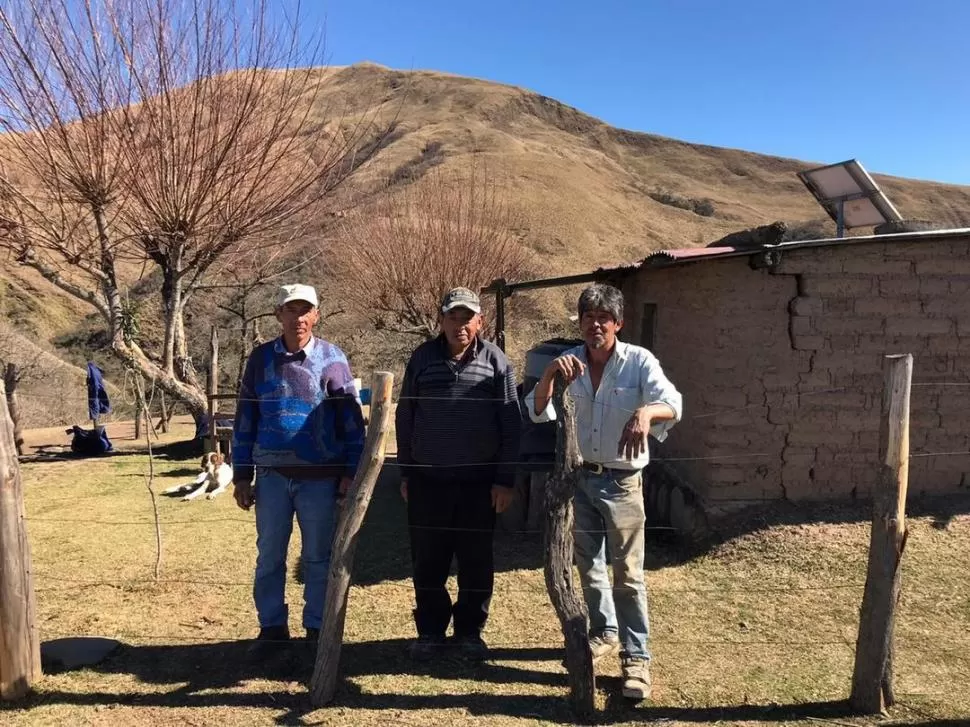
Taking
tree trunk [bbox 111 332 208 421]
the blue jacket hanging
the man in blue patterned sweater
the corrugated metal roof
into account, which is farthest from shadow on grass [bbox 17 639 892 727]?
the blue jacket hanging

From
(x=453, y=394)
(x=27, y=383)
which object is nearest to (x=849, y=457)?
(x=453, y=394)

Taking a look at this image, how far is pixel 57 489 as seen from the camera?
7875mm

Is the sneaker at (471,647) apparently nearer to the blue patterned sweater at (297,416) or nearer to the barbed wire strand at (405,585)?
the barbed wire strand at (405,585)

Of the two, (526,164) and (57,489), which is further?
(526,164)

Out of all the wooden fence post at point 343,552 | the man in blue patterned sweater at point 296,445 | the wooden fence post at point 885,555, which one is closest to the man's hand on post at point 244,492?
the man in blue patterned sweater at point 296,445

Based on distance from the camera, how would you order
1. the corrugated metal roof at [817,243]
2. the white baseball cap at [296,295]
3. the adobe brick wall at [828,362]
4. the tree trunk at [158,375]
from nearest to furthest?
1. the white baseball cap at [296,295]
2. the corrugated metal roof at [817,243]
3. the adobe brick wall at [828,362]
4. the tree trunk at [158,375]

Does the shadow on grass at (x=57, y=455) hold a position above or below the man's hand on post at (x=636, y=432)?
below

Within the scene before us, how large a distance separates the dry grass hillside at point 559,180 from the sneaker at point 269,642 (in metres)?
8.71

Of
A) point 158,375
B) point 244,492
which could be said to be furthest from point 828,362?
point 158,375

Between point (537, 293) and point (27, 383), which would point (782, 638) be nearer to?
point (27, 383)

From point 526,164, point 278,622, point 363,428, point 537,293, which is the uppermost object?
point 526,164

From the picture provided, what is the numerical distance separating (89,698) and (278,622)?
847mm

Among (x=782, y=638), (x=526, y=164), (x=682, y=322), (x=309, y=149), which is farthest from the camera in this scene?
(x=526, y=164)

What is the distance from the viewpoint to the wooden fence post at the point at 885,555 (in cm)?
293
